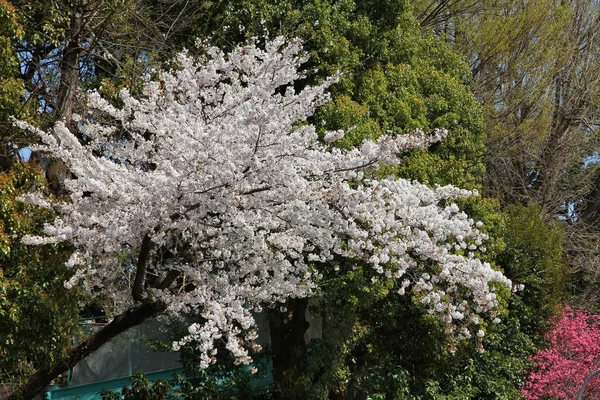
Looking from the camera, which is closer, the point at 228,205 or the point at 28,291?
the point at 228,205

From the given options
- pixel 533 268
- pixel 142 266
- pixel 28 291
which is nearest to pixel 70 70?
pixel 28 291

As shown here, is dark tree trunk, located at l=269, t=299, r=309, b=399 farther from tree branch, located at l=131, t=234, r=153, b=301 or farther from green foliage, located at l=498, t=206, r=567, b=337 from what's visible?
green foliage, located at l=498, t=206, r=567, b=337

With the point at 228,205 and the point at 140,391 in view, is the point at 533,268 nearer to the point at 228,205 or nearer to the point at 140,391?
the point at 140,391

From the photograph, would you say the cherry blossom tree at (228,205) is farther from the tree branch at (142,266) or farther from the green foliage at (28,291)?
the green foliage at (28,291)

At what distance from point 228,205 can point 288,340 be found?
5411mm

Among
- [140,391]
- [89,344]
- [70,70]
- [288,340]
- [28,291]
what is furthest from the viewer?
[288,340]

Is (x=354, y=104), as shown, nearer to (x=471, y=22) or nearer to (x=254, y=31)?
(x=254, y=31)

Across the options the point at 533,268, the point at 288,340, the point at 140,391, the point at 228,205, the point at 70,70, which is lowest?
the point at 140,391

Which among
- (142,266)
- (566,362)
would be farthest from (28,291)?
(566,362)

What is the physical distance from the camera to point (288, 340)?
39.1ft

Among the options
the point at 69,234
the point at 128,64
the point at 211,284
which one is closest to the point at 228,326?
the point at 211,284

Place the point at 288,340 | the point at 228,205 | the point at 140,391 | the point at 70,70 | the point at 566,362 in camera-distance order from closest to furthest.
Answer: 1. the point at 228,205
2. the point at 70,70
3. the point at 140,391
4. the point at 288,340
5. the point at 566,362

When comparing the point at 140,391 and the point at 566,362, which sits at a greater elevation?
the point at 140,391

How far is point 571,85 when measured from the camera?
19.2 metres
